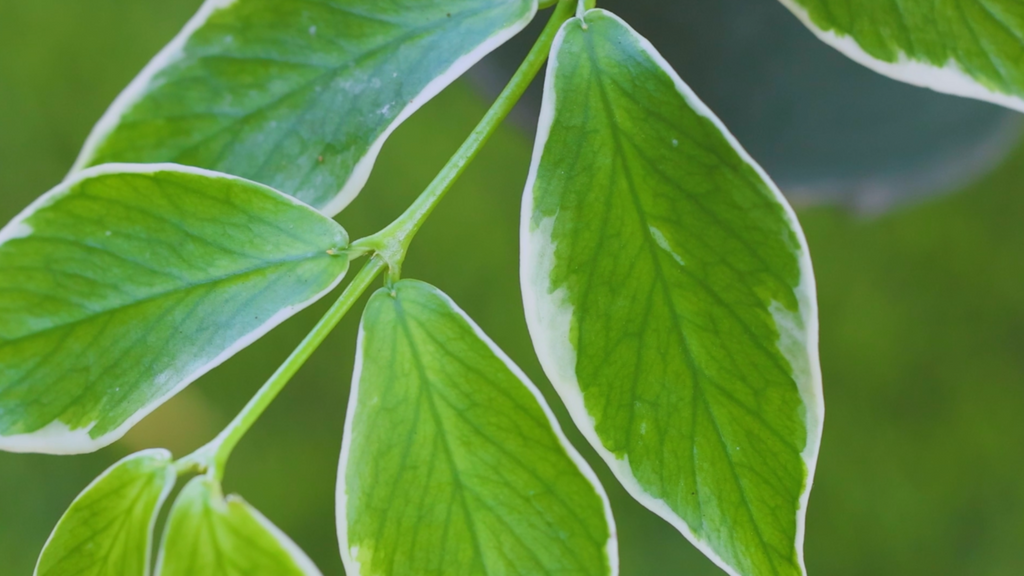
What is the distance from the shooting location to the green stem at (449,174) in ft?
1.01

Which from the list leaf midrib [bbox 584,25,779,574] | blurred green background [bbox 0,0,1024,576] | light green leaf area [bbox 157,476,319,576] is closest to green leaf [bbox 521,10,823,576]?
leaf midrib [bbox 584,25,779,574]

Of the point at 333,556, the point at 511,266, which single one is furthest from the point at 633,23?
the point at 333,556

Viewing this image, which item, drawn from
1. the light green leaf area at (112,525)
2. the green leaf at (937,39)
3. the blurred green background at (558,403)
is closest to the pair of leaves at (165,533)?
the light green leaf area at (112,525)

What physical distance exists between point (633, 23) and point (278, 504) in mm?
662

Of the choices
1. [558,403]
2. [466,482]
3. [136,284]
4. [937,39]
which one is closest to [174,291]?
[136,284]

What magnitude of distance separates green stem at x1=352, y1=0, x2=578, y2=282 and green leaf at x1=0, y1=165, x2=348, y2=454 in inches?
0.9

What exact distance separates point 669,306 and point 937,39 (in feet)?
0.47

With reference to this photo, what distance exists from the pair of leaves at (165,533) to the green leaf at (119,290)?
0.9 inches

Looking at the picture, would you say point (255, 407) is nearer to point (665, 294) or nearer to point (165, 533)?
point (165, 533)

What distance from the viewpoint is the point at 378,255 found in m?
0.31

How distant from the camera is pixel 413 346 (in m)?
0.29

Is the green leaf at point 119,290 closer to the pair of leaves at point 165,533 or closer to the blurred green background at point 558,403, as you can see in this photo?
the pair of leaves at point 165,533

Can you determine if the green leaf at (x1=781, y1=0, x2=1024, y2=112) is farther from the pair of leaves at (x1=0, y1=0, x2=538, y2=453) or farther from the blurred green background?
the blurred green background

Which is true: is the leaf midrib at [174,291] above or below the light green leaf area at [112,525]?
above
